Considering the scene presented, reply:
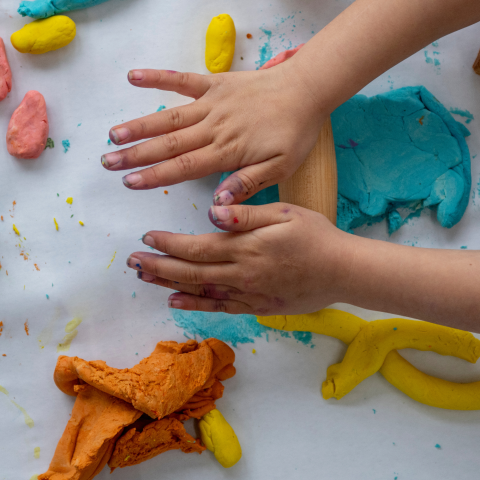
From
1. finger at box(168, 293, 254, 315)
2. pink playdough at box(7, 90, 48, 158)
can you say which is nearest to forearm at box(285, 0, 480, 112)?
finger at box(168, 293, 254, 315)

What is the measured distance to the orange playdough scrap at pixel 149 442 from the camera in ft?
2.54

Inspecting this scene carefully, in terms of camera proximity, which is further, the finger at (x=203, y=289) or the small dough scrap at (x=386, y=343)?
the small dough scrap at (x=386, y=343)

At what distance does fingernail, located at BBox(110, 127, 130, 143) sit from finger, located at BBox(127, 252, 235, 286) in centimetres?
19

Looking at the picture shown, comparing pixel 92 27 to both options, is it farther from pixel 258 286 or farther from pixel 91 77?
pixel 258 286

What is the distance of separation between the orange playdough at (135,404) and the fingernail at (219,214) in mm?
298

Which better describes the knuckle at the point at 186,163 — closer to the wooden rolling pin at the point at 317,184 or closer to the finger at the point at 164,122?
the finger at the point at 164,122

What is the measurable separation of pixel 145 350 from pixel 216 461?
0.88 feet

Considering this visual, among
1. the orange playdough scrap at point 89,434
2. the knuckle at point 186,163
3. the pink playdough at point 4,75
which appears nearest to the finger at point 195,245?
the knuckle at point 186,163

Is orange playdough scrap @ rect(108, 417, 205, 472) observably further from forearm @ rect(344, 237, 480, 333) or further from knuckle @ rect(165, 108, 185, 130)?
knuckle @ rect(165, 108, 185, 130)

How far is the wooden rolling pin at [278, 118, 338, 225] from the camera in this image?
734 mm

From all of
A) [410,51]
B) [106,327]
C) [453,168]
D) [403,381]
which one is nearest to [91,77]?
[106,327]

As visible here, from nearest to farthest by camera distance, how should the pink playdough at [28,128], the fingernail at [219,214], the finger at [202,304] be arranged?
the fingernail at [219,214] < the finger at [202,304] < the pink playdough at [28,128]

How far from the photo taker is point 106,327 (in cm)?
86

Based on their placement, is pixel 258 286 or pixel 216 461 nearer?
pixel 258 286
